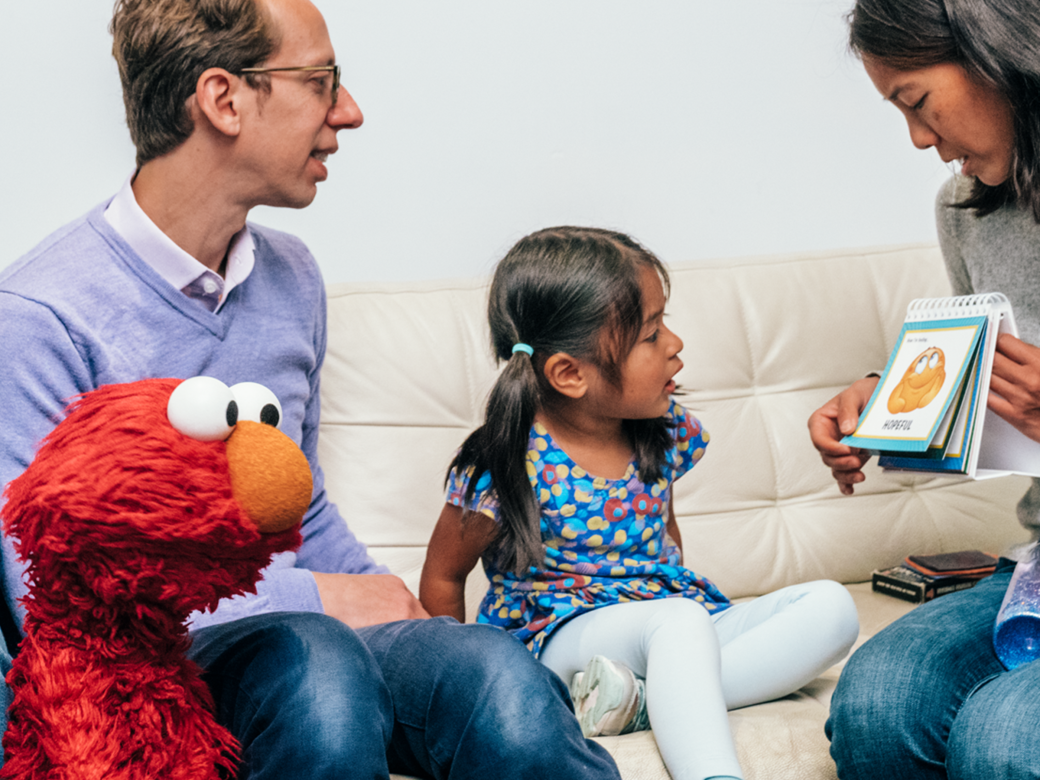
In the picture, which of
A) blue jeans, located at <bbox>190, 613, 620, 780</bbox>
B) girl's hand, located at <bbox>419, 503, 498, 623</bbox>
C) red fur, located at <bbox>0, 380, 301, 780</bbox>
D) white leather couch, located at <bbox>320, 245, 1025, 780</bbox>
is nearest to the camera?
red fur, located at <bbox>0, 380, 301, 780</bbox>

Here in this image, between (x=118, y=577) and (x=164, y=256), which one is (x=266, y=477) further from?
(x=164, y=256)

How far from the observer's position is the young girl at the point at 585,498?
119 centimetres

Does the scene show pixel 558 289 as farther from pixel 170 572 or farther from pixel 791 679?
pixel 170 572

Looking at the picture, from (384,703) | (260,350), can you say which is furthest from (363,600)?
(260,350)

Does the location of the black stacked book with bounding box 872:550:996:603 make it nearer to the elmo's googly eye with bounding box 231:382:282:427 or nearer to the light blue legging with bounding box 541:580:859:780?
the light blue legging with bounding box 541:580:859:780

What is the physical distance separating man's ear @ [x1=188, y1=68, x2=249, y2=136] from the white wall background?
2.10 ft

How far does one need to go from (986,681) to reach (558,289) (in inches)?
27.1

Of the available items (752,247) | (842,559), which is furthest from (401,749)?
(752,247)

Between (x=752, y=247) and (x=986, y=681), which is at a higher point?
(x=752, y=247)

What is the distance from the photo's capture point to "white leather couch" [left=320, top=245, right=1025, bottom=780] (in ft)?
4.87

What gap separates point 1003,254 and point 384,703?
941 millimetres

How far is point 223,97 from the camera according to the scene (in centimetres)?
107

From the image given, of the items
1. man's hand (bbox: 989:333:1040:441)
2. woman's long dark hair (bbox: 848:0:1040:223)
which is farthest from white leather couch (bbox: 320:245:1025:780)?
woman's long dark hair (bbox: 848:0:1040:223)

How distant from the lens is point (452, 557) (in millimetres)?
1287
